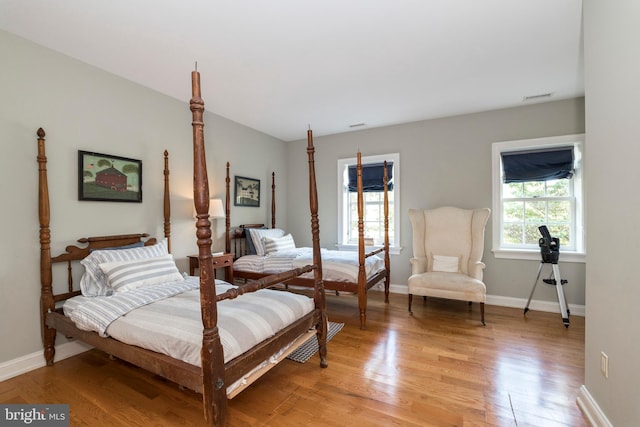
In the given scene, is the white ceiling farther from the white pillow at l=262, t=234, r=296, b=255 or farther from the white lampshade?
the white pillow at l=262, t=234, r=296, b=255

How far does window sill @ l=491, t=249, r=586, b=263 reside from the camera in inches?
140

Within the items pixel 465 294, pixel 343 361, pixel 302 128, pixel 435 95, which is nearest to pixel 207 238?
pixel 343 361

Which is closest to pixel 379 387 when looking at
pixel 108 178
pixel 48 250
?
pixel 48 250

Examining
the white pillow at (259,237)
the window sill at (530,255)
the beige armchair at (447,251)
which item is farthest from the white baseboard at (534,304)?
the white pillow at (259,237)

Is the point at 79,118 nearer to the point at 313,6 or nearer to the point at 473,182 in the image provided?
the point at 313,6

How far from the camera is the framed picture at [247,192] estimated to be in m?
4.41

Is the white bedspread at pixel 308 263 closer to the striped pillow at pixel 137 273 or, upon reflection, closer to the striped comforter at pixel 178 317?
the striped comforter at pixel 178 317

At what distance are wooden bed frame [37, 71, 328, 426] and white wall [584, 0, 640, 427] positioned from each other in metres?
1.77

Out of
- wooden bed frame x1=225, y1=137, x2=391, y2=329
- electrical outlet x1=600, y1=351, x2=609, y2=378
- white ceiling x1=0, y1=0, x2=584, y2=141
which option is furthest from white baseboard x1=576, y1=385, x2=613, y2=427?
white ceiling x1=0, y1=0, x2=584, y2=141

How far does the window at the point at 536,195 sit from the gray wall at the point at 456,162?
11 cm

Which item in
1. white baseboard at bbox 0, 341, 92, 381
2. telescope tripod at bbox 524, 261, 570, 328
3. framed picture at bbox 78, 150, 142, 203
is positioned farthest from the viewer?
telescope tripod at bbox 524, 261, 570, 328

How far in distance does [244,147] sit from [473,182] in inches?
136

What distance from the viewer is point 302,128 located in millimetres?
4723

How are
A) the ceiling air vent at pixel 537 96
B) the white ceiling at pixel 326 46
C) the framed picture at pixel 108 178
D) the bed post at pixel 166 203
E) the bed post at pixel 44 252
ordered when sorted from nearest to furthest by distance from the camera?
the white ceiling at pixel 326 46 < the bed post at pixel 44 252 < the framed picture at pixel 108 178 < the bed post at pixel 166 203 < the ceiling air vent at pixel 537 96
